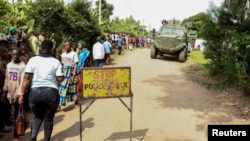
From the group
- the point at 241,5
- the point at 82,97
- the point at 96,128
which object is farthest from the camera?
the point at 241,5

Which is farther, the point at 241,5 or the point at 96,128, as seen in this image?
the point at 241,5

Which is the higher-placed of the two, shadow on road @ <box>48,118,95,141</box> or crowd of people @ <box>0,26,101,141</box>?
crowd of people @ <box>0,26,101,141</box>

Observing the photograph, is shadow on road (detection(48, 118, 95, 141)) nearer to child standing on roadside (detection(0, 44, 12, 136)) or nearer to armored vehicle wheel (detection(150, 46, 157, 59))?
child standing on roadside (detection(0, 44, 12, 136))

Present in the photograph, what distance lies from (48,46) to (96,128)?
2.27 meters

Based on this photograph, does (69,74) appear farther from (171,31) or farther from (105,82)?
(171,31)

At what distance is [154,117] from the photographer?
7535 mm

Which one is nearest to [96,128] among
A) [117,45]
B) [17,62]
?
[17,62]

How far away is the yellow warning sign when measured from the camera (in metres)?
5.57

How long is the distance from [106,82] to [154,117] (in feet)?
7.44

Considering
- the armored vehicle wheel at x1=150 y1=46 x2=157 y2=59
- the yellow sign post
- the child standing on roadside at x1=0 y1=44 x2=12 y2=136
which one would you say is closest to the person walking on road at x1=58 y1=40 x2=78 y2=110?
the child standing on roadside at x1=0 y1=44 x2=12 y2=136

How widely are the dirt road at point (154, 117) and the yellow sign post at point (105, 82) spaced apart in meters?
0.91

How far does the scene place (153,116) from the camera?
7625 mm

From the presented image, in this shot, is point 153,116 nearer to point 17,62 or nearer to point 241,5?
point 17,62

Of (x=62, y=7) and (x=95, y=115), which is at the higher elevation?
(x=62, y=7)
